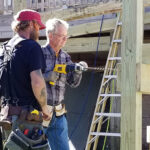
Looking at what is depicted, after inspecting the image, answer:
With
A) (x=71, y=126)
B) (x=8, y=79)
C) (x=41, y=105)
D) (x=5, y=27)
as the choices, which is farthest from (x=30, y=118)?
(x=71, y=126)

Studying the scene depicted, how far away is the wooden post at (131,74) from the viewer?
315 cm

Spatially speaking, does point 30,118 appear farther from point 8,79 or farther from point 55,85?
point 55,85

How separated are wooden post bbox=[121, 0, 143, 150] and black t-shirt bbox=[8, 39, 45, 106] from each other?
77cm

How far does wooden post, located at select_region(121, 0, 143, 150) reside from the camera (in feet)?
10.3

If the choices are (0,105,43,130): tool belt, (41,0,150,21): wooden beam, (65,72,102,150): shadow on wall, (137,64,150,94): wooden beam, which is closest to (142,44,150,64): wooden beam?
(137,64,150,94): wooden beam

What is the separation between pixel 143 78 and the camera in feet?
10.4

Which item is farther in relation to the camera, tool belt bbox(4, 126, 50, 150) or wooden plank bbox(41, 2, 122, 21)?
wooden plank bbox(41, 2, 122, 21)

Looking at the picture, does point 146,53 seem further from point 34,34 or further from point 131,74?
point 34,34

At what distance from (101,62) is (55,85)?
541 cm

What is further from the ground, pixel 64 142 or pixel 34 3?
pixel 34 3

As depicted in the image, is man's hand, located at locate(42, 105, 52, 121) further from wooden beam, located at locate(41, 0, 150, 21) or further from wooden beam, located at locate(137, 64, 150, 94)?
wooden beam, located at locate(41, 0, 150, 21)

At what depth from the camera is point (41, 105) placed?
3.07 metres

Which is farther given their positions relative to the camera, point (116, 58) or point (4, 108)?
point (116, 58)

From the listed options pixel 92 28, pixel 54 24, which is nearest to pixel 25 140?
pixel 54 24
